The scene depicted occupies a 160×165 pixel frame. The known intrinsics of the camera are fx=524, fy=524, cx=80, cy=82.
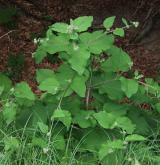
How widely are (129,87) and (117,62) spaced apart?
24cm

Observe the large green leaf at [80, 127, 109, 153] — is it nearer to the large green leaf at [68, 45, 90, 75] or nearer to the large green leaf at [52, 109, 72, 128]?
the large green leaf at [52, 109, 72, 128]

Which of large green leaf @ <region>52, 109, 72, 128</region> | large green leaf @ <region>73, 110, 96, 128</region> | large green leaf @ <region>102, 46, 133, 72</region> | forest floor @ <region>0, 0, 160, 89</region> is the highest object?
large green leaf @ <region>102, 46, 133, 72</region>

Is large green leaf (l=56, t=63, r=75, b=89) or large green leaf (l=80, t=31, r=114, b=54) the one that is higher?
large green leaf (l=80, t=31, r=114, b=54)

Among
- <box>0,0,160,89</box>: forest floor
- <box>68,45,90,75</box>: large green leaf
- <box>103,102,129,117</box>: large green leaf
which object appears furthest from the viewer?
<box>0,0,160,89</box>: forest floor

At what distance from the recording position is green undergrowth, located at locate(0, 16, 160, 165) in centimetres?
331

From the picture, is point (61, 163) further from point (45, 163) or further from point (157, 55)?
point (157, 55)

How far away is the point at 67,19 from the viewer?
830 centimetres

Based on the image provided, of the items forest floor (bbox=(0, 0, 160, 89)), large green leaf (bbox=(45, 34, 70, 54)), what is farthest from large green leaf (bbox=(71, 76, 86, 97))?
forest floor (bbox=(0, 0, 160, 89))

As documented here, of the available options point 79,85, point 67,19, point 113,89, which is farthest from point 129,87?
point 67,19

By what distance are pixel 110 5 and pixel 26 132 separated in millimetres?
5381

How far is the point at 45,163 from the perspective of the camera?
3287mm

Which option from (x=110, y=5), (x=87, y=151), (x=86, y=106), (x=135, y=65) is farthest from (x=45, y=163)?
(x=110, y=5)

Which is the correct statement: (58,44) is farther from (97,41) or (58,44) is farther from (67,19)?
(67,19)

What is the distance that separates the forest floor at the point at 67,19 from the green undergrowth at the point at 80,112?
2.93m
